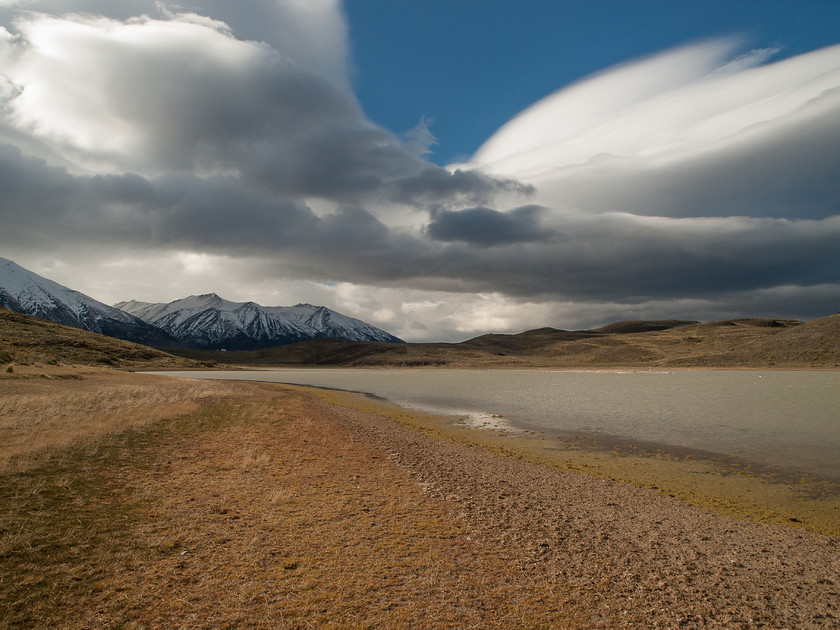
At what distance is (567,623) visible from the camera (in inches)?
283

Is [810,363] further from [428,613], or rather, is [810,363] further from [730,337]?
[428,613]

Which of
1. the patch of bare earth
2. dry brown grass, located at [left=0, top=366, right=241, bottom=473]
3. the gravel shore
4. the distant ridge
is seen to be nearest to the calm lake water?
the gravel shore

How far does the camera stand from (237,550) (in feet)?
30.5

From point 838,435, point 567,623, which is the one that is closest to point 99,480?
point 567,623

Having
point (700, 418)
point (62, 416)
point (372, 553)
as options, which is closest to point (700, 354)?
point (700, 418)

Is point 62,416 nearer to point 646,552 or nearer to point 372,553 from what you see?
point 372,553

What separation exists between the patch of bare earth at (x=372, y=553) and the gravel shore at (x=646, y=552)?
5 cm

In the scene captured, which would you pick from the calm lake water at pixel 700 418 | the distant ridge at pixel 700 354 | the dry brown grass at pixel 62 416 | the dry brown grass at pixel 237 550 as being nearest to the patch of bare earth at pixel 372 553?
the dry brown grass at pixel 237 550

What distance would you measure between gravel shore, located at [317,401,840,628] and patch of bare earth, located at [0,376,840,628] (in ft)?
0.15

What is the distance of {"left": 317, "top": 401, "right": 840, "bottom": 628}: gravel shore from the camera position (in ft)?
25.3

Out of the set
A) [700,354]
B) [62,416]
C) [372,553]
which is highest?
[700,354]

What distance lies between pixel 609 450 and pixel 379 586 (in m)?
17.6

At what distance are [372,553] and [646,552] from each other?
6.11 m

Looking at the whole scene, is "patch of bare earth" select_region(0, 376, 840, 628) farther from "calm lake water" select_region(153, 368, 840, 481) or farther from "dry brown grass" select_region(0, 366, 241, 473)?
"calm lake water" select_region(153, 368, 840, 481)
